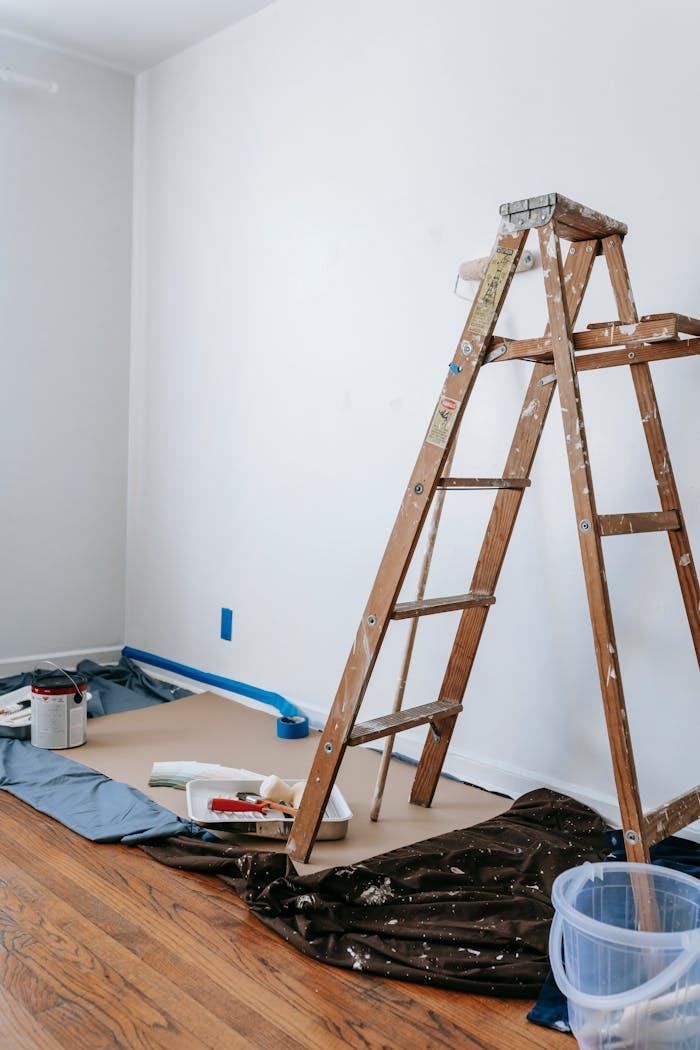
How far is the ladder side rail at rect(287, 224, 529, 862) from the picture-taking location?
6.75 ft

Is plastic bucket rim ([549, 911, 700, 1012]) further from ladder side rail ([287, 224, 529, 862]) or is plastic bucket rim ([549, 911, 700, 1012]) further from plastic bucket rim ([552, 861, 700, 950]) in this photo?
ladder side rail ([287, 224, 529, 862])

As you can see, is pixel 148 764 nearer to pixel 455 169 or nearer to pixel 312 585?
pixel 312 585

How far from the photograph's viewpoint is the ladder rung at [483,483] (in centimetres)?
214

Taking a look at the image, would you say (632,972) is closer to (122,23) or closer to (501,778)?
(501,778)

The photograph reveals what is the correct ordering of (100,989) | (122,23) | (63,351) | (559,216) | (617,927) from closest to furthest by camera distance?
1. (617,927)
2. (100,989)
3. (559,216)
4. (122,23)
5. (63,351)

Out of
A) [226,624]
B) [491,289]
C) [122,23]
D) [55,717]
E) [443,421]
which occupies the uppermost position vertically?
[122,23]

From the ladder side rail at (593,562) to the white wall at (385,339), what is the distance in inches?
21.6

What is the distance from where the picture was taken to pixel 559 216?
1.97 metres

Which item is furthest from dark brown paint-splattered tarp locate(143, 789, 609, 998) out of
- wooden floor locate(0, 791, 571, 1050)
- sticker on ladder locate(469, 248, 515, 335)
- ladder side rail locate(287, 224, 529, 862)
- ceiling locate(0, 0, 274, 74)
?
ceiling locate(0, 0, 274, 74)

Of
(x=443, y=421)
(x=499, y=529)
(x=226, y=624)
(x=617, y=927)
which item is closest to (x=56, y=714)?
(x=226, y=624)

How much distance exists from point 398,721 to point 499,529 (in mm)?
561

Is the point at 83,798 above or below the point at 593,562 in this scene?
below

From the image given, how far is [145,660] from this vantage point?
13.4ft

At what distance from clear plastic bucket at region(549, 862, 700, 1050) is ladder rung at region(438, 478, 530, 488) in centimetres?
87
